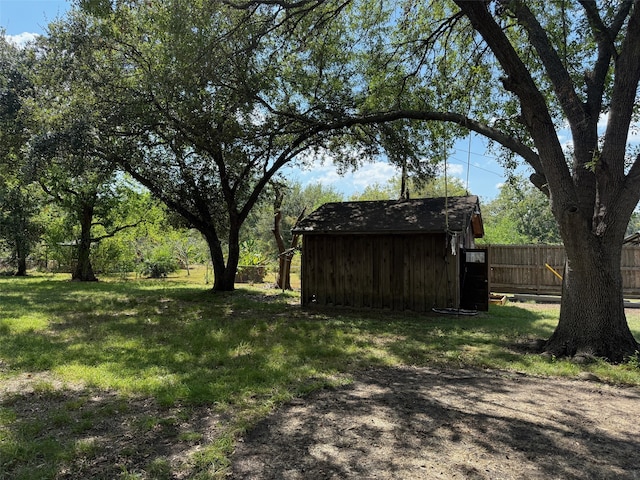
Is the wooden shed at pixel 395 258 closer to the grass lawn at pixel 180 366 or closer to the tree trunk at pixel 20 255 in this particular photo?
the grass lawn at pixel 180 366

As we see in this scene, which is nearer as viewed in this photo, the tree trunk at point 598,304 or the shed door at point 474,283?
the tree trunk at point 598,304

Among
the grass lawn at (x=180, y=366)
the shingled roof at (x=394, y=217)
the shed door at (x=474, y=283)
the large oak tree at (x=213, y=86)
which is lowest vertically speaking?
the grass lawn at (x=180, y=366)

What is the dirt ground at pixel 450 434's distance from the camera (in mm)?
2836

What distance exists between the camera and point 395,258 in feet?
37.3

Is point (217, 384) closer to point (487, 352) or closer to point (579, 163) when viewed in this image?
point (487, 352)

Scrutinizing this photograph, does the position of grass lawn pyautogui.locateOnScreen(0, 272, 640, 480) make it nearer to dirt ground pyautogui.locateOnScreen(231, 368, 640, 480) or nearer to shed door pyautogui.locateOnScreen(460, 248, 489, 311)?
dirt ground pyautogui.locateOnScreen(231, 368, 640, 480)

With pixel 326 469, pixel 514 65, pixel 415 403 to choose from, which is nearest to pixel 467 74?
pixel 514 65

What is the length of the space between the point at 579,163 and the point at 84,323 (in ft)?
31.3

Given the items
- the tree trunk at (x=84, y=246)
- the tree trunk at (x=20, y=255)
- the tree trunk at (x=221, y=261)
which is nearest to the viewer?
the tree trunk at (x=221, y=261)

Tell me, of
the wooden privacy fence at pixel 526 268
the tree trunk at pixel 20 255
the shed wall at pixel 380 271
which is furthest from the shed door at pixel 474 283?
the tree trunk at pixel 20 255

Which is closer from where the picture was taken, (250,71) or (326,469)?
(326,469)

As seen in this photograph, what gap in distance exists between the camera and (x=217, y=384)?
4.75 m

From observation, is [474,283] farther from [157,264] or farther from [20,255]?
[20,255]

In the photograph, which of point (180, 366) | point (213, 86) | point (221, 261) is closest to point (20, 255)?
point (221, 261)
